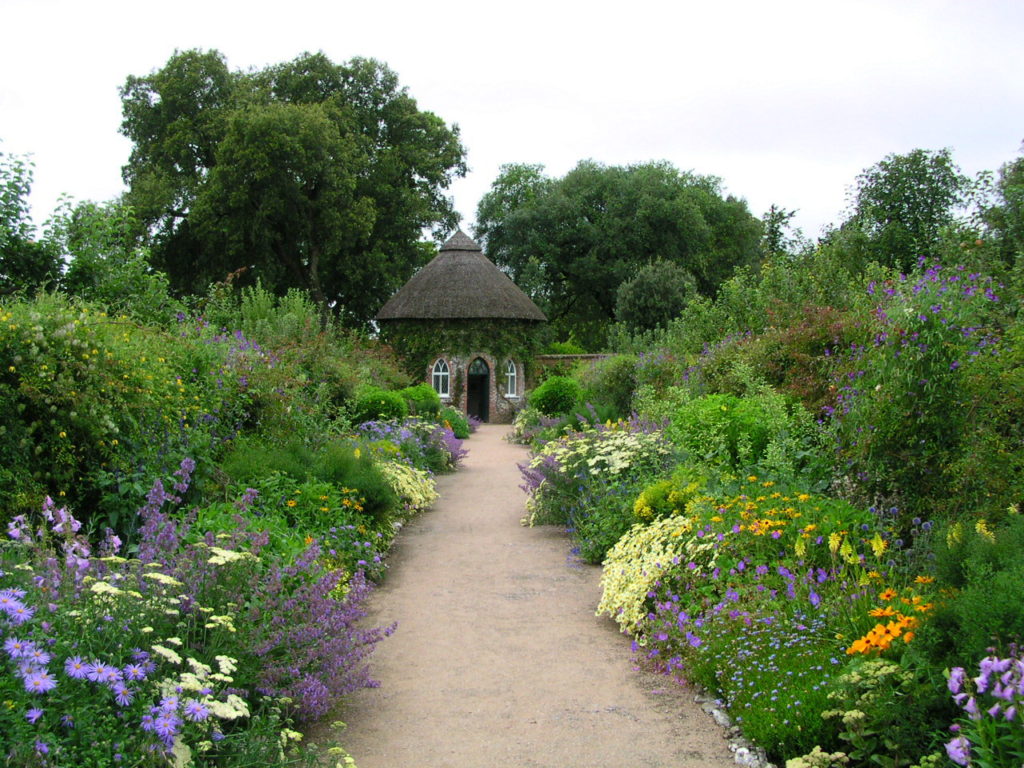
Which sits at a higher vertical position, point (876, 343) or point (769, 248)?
point (769, 248)

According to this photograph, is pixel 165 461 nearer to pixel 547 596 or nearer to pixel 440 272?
pixel 547 596

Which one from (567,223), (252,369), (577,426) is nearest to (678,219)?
(567,223)

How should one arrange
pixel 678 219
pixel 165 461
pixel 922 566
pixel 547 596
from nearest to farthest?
pixel 922 566 → pixel 165 461 → pixel 547 596 → pixel 678 219

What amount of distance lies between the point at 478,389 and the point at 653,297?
6941mm

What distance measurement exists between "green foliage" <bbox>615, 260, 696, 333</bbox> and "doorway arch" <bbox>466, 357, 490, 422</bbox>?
5.84 metres

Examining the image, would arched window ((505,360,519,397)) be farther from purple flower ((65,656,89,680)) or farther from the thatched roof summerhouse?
purple flower ((65,656,89,680))

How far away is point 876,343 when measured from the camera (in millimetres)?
6336

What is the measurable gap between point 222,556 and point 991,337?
18.7ft

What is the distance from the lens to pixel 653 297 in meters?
29.4

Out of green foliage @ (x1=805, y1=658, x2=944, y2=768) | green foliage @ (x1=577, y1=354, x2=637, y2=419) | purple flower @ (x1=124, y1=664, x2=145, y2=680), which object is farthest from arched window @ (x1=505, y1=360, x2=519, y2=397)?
purple flower @ (x1=124, y1=664, x2=145, y2=680)

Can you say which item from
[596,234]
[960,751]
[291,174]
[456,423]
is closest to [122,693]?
[960,751]

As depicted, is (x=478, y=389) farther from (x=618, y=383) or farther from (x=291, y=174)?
(x=618, y=383)

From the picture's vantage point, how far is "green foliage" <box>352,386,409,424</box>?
15523 millimetres

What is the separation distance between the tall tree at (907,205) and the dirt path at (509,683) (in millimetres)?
13065
